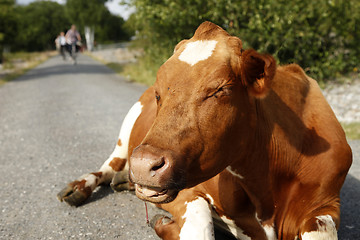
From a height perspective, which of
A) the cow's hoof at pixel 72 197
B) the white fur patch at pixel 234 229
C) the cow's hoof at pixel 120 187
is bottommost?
the cow's hoof at pixel 120 187

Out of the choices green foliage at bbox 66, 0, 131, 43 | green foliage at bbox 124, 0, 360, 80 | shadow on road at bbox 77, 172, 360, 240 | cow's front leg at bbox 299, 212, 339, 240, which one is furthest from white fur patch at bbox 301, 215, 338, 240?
green foliage at bbox 66, 0, 131, 43

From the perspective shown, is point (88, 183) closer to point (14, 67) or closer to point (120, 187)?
point (120, 187)

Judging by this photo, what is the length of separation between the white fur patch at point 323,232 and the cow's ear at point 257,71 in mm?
858

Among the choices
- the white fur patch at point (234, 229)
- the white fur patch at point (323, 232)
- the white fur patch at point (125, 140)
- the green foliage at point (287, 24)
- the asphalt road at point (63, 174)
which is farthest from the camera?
the green foliage at point (287, 24)

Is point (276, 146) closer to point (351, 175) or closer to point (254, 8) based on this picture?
point (351, 175)

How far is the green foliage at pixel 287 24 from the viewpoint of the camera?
9586mm

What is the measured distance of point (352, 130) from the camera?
19.4 ft

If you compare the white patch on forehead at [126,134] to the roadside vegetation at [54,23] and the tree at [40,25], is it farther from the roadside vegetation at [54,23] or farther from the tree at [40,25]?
the tree at [40,25]

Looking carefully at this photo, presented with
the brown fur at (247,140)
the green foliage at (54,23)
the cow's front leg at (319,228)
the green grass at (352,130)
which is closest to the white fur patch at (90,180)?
the brown fur at (247,140)

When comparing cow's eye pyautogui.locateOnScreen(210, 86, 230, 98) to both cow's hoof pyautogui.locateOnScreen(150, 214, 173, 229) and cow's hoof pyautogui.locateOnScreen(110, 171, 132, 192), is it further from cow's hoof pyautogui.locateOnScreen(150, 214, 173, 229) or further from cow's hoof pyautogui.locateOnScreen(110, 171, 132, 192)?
cow's hoof pyautogui.locateOnScreen(110, 171, 132, 192)

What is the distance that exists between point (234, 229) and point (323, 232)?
637mm

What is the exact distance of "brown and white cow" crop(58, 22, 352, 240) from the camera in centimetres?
186

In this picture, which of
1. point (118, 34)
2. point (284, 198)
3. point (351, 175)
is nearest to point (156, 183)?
point (284, 198)

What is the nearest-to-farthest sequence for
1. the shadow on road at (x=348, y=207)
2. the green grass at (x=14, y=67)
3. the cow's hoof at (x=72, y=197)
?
the shadow on road at (x=348, y=207)
the cow's hoof at (x=72, y=197)
the green grass at (x=14, y=67)
